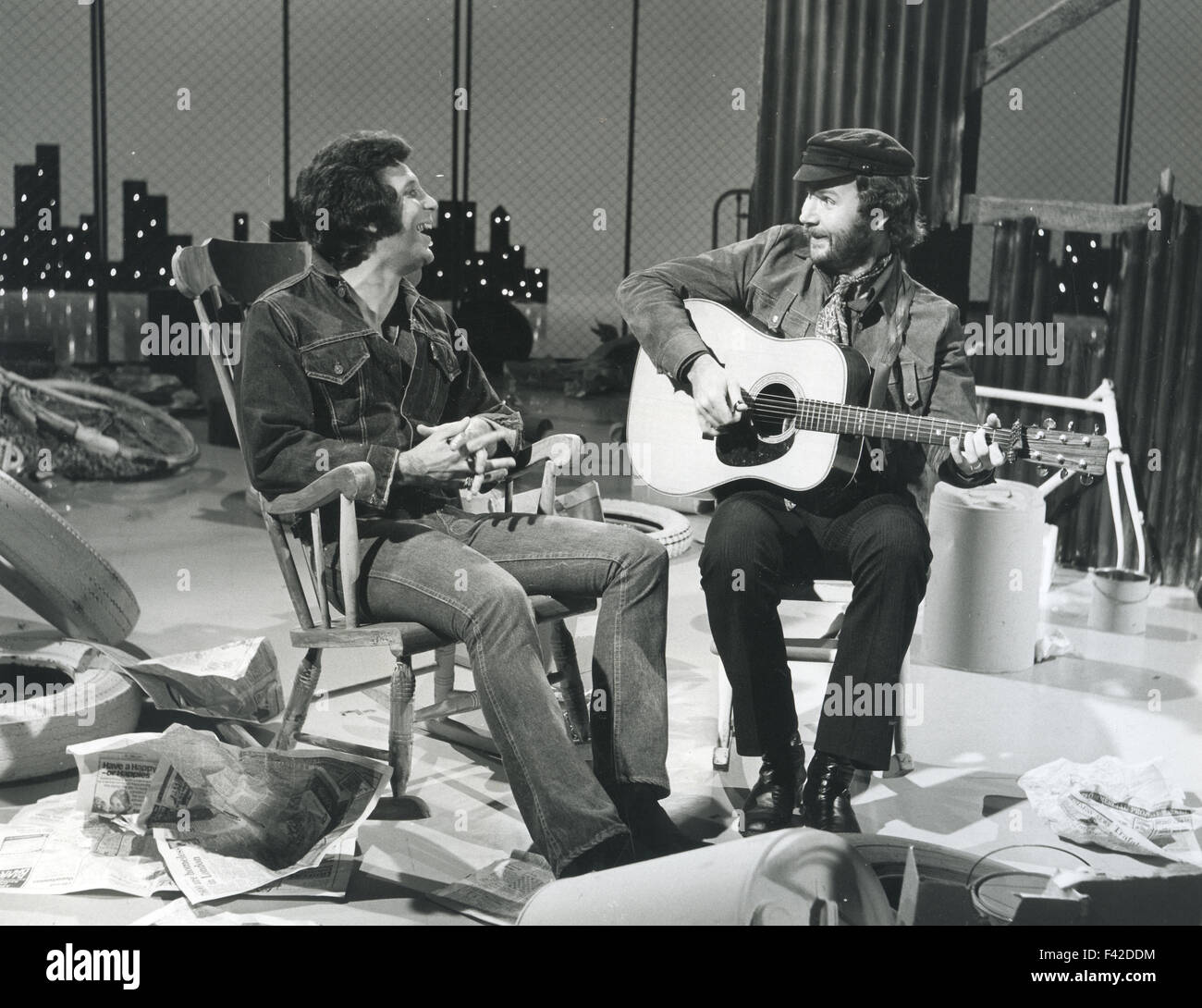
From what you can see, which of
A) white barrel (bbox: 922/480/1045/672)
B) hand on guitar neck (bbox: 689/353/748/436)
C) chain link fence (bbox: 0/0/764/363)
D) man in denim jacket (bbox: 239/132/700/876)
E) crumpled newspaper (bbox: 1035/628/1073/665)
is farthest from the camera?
chain link fence (bbox: 0/0/764/363)

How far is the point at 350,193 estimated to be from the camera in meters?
3.10

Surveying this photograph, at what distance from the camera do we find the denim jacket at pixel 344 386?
9.84ft

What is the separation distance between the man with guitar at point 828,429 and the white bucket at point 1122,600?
1.60 meters

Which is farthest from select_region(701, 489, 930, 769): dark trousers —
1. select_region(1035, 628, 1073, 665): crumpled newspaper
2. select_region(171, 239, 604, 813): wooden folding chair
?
select_region(1035, 628, 1073, 665): crumpled newspaper

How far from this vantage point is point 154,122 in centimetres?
689

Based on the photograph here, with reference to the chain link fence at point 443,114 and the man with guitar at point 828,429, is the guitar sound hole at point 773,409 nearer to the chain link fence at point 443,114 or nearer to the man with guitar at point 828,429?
the man with guitar at point 828,429

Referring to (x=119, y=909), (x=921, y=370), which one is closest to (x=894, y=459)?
(x=921, y=370)

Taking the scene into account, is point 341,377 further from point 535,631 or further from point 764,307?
point 764,307

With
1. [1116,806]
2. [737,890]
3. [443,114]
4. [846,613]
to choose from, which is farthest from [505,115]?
[737,890]

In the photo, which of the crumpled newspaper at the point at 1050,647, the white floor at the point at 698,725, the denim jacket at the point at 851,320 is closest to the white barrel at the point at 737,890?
the white floor at the point at 698,725

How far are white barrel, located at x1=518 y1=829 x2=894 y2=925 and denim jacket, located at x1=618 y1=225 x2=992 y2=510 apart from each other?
1.25 meters

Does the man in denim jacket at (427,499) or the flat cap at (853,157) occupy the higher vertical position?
the flat cap at (853,157)

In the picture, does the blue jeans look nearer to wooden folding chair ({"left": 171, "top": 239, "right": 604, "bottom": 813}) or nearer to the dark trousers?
wooden folding chair ({"left": 171, "top": 239, "right": 604, "bottom": 813})

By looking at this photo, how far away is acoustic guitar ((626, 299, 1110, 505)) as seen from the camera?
3.09 m
